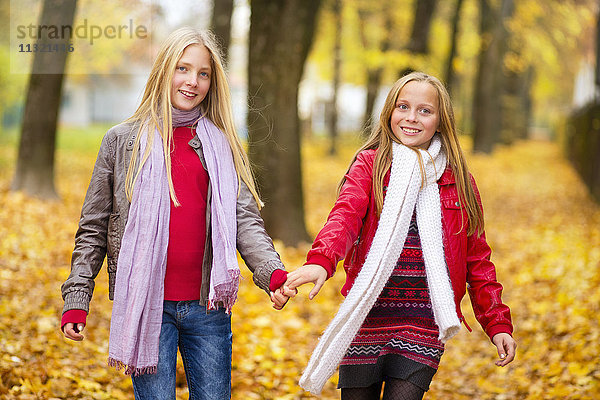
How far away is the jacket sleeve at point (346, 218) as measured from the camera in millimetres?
2705

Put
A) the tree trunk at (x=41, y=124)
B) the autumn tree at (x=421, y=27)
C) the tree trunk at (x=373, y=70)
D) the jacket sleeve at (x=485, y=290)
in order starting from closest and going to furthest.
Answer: the jacket sleeve at (x=485, y=290)
the tree trunk at (x=41, y=124)
the autumn tree at (x=421, y=27)
the tree trunk at (x=373, y=70)

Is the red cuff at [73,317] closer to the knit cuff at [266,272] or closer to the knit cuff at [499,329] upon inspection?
the knit cuff at [266,272]

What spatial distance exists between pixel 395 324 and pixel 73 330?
4.53 ft

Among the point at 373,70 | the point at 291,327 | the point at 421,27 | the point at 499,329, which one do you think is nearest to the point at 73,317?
the point at 499,329

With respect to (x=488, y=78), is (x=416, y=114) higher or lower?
lower

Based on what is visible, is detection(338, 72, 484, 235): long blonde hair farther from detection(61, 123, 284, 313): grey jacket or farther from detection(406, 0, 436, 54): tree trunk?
detection(406, 0, 436, 54): tree trunk

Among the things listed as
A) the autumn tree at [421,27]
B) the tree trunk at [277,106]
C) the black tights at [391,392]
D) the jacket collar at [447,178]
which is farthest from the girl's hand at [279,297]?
the autumn tree at [421,27]

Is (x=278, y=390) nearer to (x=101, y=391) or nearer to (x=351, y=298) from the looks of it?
(x=101, y=391)

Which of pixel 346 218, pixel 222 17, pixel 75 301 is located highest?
pixel 222 17

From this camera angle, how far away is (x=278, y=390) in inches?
193

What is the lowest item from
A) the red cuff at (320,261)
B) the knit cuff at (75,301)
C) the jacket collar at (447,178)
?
the knit cuff at (75,301)

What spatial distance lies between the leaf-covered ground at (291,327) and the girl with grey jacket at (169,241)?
1.53 metres

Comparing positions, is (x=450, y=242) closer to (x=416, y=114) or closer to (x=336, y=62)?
(x=416, y=114)

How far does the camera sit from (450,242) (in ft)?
9.68
